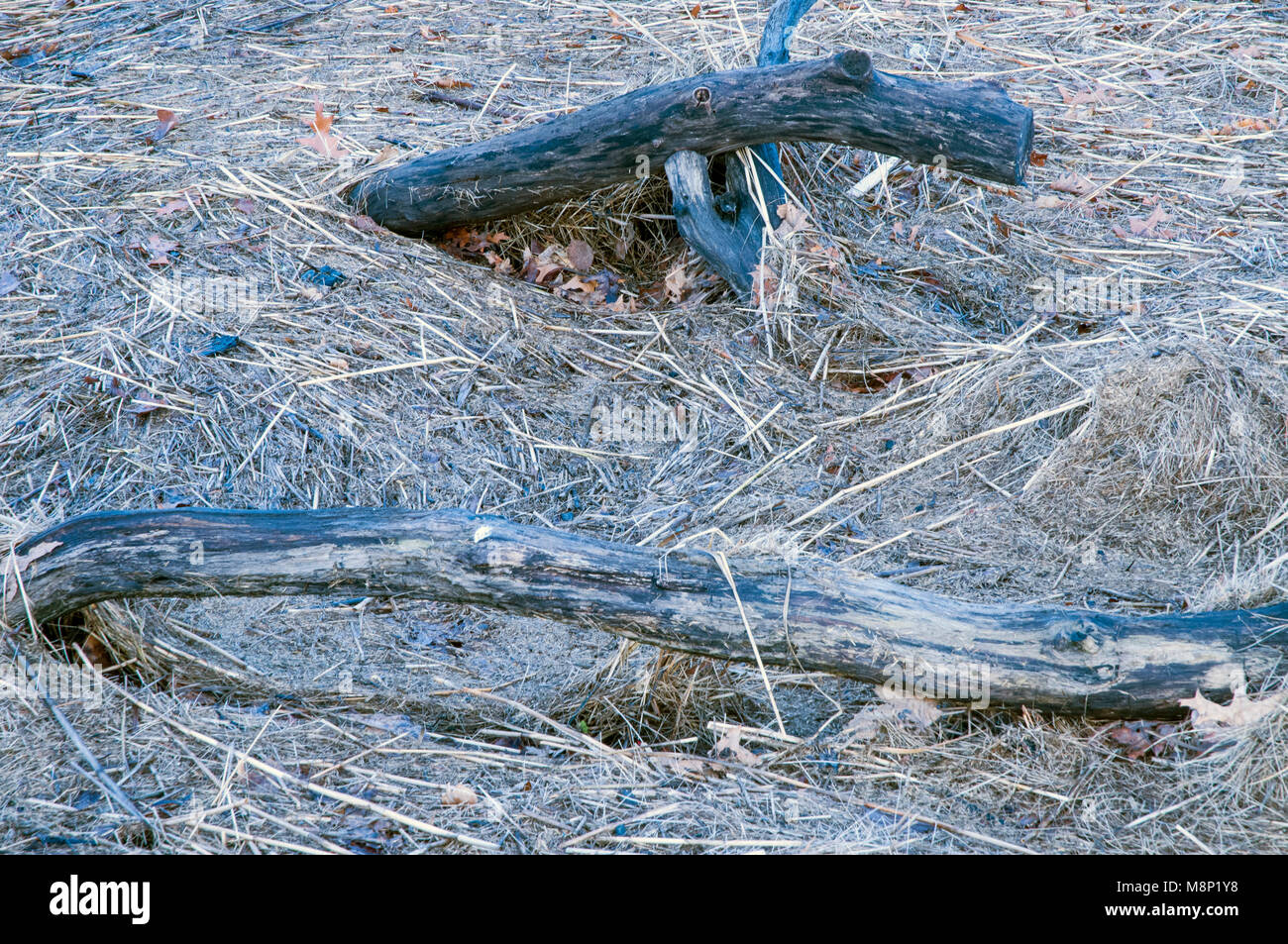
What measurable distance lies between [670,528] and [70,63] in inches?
197

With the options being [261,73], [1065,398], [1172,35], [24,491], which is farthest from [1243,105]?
[24,491]

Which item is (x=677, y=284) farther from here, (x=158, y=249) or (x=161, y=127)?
(x=161, y=127)

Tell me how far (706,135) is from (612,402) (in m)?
1.27

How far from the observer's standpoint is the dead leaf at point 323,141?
17.5ft

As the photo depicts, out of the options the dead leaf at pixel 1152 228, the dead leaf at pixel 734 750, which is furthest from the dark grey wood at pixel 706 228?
the dead leaf at pixel 734 750

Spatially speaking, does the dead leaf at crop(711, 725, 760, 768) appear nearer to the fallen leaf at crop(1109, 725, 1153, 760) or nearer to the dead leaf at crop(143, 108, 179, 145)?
the fallen leaf at crop(1109, 725, 1153, 760)

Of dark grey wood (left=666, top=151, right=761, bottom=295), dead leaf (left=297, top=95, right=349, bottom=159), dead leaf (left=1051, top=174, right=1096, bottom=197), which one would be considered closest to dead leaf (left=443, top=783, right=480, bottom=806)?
dark grey wood (left=666, top=151, right=761, bottom=295)

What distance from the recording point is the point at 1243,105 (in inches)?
244

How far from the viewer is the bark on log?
2.87 m

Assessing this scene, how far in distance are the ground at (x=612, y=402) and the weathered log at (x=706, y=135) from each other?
30 centimetres

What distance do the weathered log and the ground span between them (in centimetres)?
30

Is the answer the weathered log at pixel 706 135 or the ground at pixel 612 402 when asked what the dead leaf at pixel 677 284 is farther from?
the weathered log at pixel 706 135
